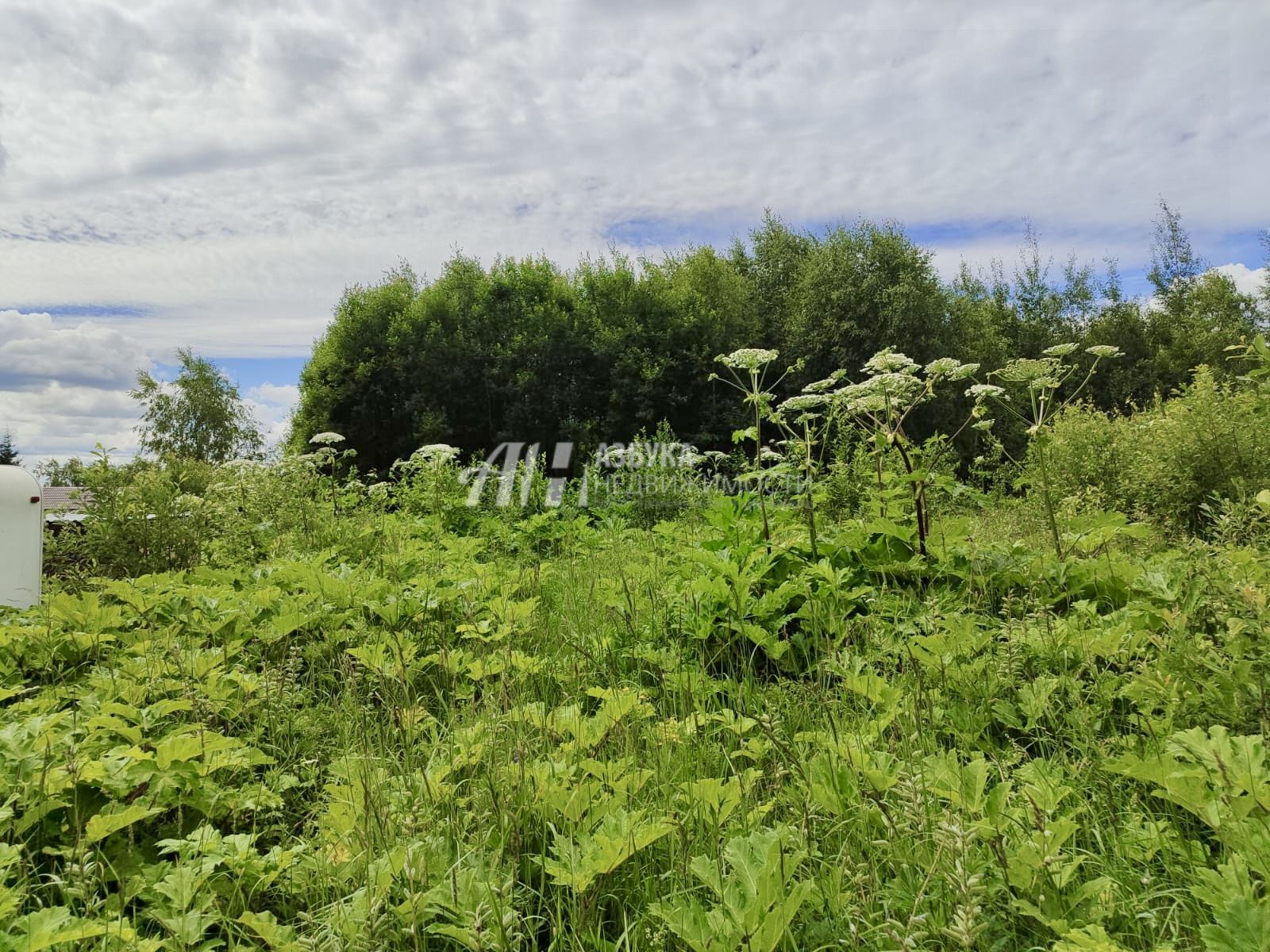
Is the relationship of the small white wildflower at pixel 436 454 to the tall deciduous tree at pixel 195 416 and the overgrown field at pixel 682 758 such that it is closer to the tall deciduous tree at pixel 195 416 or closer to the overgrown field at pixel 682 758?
the overgrown field at pixel 682 758

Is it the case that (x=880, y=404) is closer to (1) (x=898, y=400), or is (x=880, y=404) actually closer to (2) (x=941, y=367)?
(1) (x=898, y=400)

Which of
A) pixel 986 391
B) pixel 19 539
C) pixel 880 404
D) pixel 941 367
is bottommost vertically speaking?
pixel 19 539

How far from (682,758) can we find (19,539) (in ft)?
14.1

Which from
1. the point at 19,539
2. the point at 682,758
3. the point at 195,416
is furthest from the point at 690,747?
the point at 195,416

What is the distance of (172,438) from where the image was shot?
29141 mm

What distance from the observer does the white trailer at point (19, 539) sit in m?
3.96

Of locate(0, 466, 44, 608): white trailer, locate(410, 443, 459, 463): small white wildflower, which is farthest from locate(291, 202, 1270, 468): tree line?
locate(0, 466, 44, 608): white trailer

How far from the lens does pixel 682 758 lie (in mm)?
1830

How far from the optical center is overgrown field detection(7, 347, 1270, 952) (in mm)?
1190

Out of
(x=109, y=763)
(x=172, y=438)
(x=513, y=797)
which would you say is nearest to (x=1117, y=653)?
(x=513, y=797)

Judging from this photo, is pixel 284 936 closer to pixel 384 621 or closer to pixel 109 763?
pixel 109 763

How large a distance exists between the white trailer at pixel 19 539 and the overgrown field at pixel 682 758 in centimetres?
108

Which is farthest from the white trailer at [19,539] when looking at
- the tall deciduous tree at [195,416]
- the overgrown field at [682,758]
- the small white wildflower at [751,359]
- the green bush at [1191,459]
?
the tall deciduous tree at [195,416]

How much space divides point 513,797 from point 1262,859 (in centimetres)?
137
